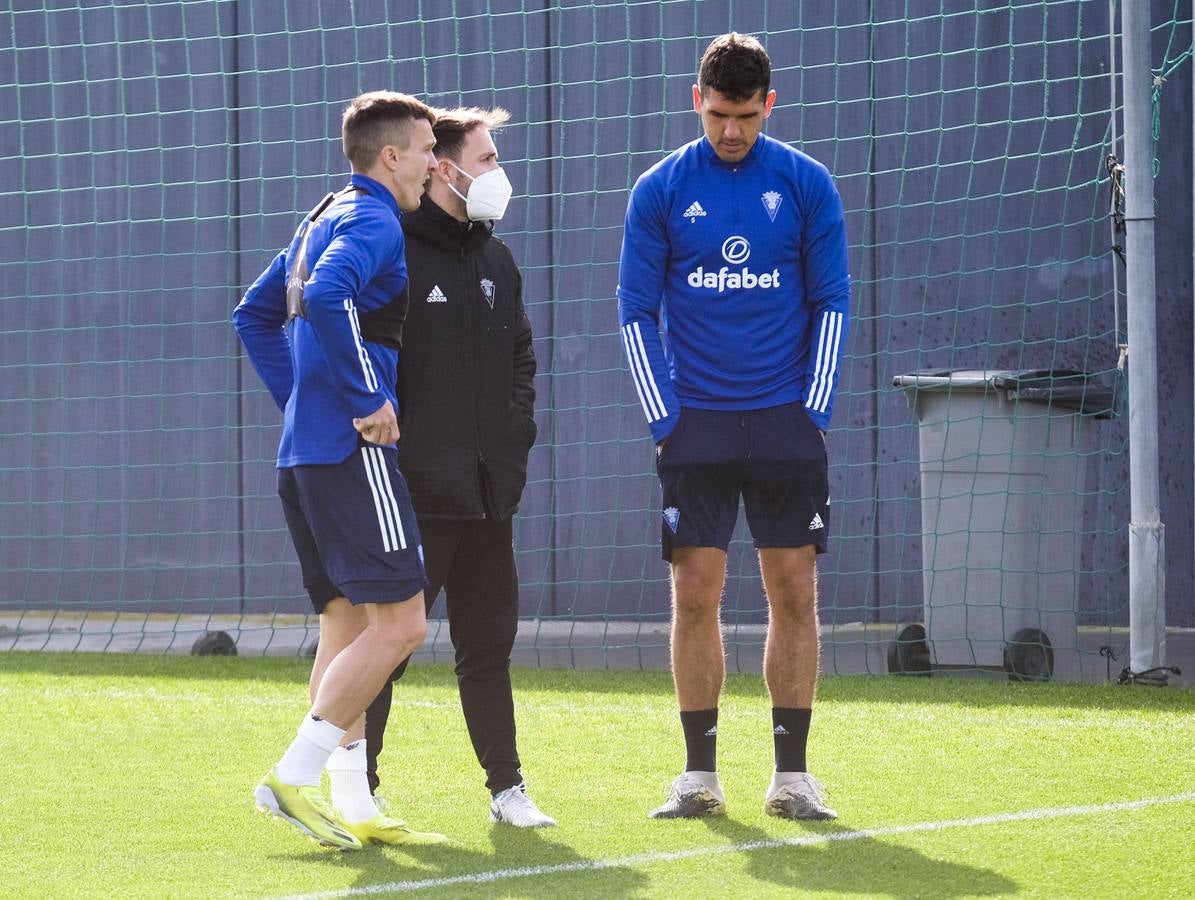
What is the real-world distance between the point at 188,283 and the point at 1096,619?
530 cm

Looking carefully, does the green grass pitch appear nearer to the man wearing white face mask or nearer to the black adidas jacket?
the man wearing white face mask

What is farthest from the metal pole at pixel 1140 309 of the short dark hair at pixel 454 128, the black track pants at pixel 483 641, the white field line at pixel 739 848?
the short dark hair at pixel 454 128

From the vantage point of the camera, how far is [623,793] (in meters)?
4.96

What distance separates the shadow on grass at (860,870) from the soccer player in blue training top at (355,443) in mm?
847

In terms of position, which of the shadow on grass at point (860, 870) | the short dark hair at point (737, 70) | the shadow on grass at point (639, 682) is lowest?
the shadow on grass at point (860, 870)

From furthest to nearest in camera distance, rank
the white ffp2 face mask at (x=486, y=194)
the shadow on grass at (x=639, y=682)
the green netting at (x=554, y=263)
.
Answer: the green netting at (x=554, y=263) → the shadow on grass at (x=639, y=682) → the white ffp2 face mask at (x=486, y=194)

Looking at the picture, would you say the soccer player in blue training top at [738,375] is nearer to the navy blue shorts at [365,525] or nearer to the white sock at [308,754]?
the navy blue shorts at [365,525]

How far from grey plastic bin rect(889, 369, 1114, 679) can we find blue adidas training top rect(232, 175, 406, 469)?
3.70m

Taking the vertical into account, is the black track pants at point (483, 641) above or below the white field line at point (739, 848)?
above

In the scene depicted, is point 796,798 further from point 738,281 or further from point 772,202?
point 772,202

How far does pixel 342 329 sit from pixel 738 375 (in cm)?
118

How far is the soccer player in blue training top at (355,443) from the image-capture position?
4.02 m

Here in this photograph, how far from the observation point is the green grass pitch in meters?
3.92

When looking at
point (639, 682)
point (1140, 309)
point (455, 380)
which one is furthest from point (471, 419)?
point (1140, 309)
